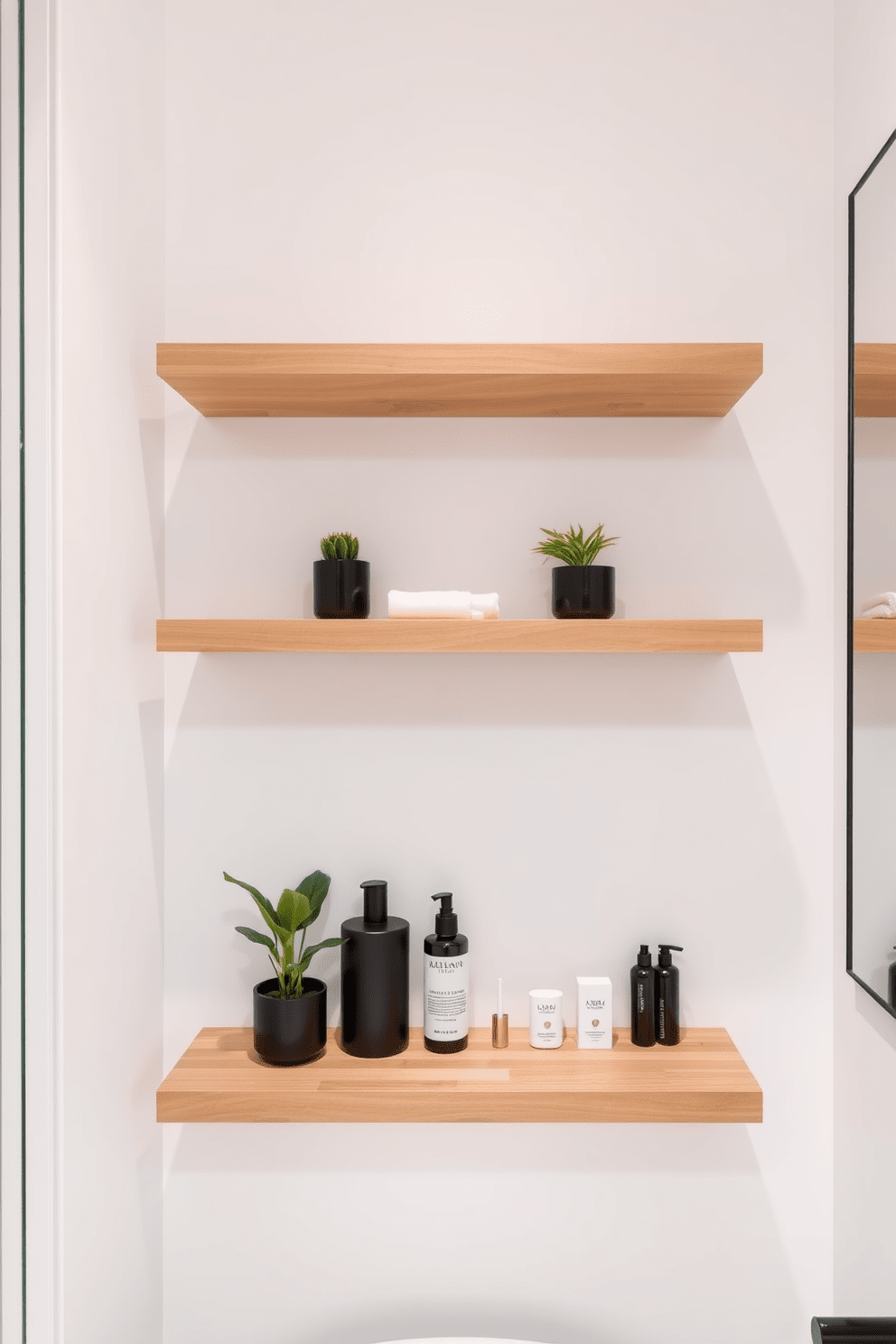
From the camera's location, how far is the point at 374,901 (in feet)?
3.93

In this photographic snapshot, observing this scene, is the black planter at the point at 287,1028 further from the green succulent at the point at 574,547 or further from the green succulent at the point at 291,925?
the green succulent at the point at 574,547

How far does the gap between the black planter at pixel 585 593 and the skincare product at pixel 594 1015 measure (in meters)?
0.50

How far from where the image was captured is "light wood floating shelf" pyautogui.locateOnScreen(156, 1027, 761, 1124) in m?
1.11

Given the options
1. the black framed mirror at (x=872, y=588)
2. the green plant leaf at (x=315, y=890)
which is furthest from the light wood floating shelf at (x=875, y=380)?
the green plant leaf at (x=315, y=890)

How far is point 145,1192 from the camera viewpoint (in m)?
1.21

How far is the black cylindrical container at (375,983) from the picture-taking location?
1.18 metres

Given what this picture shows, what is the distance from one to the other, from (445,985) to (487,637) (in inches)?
18.5

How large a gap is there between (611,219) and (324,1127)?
1.34 metres

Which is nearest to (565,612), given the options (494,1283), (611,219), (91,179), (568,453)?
(568,453)

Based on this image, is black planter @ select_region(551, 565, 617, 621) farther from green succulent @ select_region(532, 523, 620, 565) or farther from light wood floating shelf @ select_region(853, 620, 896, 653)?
light wood floating shelf @ select_region(853, 620, 896, 653)

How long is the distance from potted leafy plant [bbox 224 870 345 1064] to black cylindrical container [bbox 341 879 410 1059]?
33mm

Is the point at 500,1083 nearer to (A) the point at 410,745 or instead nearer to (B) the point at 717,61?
(A) the point at 410,745

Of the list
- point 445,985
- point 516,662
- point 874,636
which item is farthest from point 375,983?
point 874,636

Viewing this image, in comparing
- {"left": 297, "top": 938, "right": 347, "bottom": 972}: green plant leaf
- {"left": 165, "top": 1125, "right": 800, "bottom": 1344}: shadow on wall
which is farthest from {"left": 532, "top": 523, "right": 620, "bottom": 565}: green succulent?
{"left": 165, "top": 1125, "right": 800, "bottom": 1344}: shadow on wall
